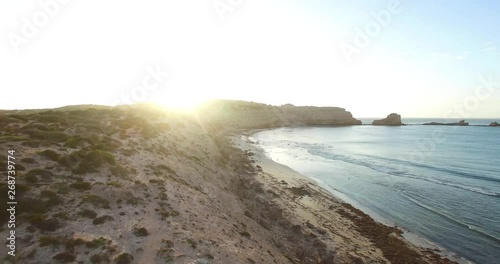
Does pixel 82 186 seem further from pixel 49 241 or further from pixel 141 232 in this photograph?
pixel 141 232

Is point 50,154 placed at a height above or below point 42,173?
above

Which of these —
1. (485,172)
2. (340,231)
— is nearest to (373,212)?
(340,231)

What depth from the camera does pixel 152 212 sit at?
50.4 ft

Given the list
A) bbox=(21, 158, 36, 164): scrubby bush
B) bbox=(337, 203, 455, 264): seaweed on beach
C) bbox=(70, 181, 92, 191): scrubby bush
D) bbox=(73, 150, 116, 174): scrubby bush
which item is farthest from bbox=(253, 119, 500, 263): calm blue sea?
bbox=(21, 158, 36, 164): scrubby bush

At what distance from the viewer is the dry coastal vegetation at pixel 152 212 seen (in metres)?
11.9

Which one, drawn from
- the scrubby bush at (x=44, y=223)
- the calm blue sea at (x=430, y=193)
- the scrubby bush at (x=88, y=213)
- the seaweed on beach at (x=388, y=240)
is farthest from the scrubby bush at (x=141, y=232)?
the calm blue sea at (x=430, y=193)

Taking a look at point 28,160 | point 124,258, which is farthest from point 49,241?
point 28,160

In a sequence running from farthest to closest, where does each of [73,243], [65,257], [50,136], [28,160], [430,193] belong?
[430,193]
[50,136]
[28,160]
[73,243]
[65,257]

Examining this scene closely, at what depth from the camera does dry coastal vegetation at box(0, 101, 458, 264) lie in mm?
11922

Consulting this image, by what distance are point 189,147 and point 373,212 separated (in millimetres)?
22824

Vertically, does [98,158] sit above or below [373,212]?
above

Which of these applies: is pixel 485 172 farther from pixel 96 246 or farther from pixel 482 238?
pixel 96 246

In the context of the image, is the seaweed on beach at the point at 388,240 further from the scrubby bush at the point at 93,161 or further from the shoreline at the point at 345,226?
the scrubby bush at the point at 93,161

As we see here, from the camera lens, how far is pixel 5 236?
1108cm
